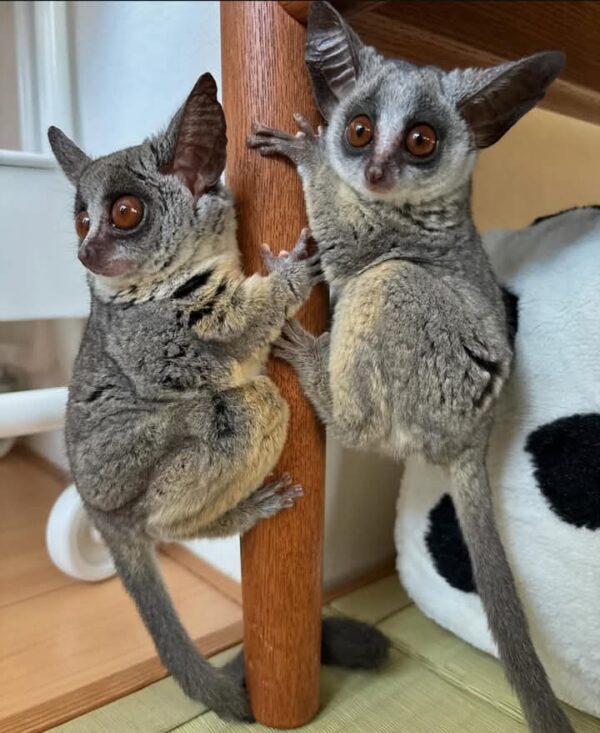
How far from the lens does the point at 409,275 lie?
123cm

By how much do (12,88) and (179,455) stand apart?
129 centimetres

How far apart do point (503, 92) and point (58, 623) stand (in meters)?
1.54

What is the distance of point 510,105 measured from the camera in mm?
1192

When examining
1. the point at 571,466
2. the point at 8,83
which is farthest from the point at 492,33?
the point at 8,83

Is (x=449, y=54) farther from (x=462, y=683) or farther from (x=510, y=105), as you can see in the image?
(x=462, y=683)

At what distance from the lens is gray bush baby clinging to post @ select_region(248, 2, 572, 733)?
120 cm

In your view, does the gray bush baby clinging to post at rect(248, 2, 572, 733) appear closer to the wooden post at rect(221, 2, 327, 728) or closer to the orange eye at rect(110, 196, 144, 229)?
the wooden post at rect(221, 2, 327, 728)

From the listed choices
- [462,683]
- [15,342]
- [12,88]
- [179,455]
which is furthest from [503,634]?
[12,88]

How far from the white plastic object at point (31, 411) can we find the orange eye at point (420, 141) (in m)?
0.90

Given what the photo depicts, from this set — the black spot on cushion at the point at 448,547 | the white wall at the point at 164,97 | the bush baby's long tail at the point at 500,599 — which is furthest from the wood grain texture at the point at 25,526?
the bush baby's long tail at the point at 500,599

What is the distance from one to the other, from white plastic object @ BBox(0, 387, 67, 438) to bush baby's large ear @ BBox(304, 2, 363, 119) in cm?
84

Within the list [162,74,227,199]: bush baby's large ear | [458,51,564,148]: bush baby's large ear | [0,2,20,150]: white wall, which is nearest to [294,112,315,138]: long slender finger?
[162,74,227,199]: bush baby's large ear

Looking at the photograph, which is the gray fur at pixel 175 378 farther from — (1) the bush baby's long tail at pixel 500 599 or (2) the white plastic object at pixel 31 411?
(1) the bush baby's long tail at pixel 500 599

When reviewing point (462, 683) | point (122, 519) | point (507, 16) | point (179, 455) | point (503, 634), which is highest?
point (507, 16)
